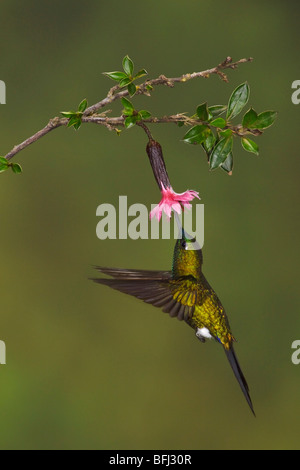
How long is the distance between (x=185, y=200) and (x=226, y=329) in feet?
0.87

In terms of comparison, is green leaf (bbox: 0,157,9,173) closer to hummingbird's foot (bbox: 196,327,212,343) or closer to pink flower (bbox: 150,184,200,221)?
pink flower (bbox: 150,184,200,221)

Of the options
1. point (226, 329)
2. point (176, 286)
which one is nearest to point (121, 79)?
point (176, 286)

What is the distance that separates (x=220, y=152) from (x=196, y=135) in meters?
0.03

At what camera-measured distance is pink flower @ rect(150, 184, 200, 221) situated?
0.60 m

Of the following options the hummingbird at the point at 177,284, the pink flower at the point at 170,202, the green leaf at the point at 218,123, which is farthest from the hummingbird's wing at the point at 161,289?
the green leaf at the point at 218,123

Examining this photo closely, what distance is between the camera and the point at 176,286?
71 cm

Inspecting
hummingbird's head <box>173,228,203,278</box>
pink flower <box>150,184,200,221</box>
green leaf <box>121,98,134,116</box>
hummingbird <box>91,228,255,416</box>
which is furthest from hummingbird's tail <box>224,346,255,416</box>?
green leaf <box>121,98,134,116</box>

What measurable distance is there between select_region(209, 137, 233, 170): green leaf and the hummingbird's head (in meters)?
0.13

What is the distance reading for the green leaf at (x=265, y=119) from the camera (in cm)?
58

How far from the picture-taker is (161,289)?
71 centimetres

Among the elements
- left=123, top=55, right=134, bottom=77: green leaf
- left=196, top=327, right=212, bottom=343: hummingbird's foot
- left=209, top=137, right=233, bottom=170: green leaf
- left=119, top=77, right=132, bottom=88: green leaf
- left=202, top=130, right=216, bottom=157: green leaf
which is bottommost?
left=196, top=327, right=212, bottom=343: hummingbird's foot

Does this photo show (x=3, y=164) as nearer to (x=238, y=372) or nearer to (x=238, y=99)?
(x=238, y=99)

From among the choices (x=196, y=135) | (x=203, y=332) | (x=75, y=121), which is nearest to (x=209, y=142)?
(x=196, y=135)

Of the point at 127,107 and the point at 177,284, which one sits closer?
the point at 127,107
